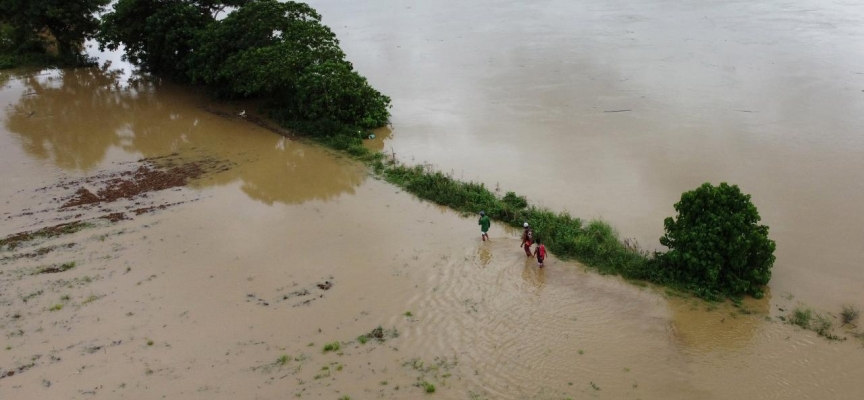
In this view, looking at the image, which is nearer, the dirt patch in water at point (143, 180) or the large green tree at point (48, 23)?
the dirt patch in water at point (143, 180)

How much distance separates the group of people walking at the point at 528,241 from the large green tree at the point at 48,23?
23492 mm

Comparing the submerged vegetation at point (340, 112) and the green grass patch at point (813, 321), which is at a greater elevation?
the submerged vegetation at point (340, 112)

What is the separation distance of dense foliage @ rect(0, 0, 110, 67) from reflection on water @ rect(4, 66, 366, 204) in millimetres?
3099

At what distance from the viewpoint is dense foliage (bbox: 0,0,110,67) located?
26.5 m

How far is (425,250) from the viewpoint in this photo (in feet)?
40.2

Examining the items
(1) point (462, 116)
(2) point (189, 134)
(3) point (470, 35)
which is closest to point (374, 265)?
(1) point (462, 116)

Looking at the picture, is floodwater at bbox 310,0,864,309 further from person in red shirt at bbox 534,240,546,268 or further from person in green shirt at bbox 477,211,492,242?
person in red shirt at bbox 534,240,546,268

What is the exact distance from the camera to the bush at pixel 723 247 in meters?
10.3

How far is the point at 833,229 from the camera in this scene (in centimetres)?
1236

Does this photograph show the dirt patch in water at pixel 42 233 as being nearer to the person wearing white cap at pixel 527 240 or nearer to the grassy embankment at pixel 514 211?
the grassy embankment at pixel 514 211

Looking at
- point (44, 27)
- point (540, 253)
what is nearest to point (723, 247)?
point (540, 253)

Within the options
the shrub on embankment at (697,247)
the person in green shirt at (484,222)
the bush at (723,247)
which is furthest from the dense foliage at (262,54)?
the bush at (723,247)

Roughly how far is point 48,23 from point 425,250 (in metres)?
24.7

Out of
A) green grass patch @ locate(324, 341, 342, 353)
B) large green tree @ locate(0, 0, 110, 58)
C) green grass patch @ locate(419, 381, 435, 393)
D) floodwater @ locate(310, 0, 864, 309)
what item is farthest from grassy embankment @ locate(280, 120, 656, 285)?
large green tree @ locate(0, 0, 110, 58)
